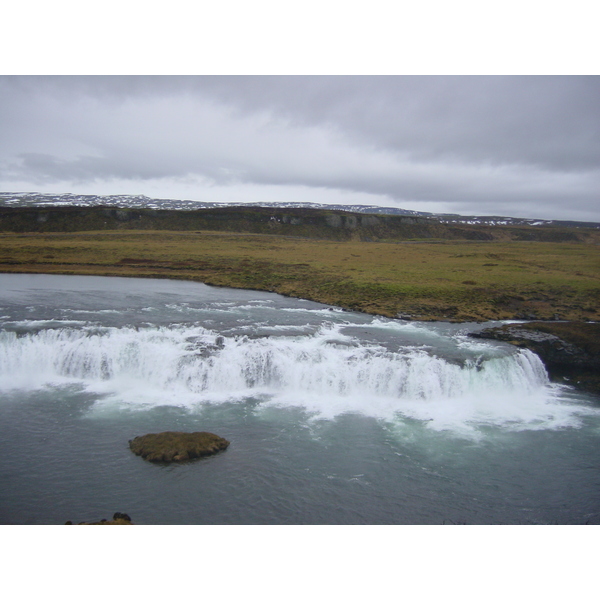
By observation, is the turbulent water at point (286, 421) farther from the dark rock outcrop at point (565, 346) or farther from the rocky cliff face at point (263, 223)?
the rocky cliff face at point (263, 223)

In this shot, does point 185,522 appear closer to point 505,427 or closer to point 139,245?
point 505,427

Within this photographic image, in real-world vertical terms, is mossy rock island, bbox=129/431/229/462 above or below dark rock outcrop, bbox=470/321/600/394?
below

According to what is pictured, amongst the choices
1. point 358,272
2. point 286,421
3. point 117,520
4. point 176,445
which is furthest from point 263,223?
point 117,520

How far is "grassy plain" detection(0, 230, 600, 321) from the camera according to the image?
38.7m

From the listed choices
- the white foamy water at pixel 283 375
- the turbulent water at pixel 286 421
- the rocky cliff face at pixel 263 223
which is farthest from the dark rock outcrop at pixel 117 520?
the rocky cliff face at pixel 263 223

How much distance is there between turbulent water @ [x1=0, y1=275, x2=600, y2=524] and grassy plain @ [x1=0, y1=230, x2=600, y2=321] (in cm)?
844

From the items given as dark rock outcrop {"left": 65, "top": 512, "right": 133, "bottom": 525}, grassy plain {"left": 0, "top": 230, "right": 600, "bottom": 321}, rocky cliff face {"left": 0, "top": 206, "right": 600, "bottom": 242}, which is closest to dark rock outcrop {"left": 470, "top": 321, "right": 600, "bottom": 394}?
grassy plain {"left": 0, "top": 230, "right": 600, "bottom": 321}

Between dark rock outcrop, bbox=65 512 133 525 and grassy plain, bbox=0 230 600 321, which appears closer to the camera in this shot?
dark rock outcrop, bbox=65 512 133 525

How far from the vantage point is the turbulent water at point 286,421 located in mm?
14602

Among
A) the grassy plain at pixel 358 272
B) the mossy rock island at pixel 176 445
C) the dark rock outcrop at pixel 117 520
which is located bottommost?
the dark rock outcrop at pixel 117 520

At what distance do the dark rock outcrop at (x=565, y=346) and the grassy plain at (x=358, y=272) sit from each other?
5.64 m

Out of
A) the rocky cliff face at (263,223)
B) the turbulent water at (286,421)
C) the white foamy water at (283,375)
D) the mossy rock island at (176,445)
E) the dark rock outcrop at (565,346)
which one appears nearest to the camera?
the turbulent water at (286,421)

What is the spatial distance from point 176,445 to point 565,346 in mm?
24170

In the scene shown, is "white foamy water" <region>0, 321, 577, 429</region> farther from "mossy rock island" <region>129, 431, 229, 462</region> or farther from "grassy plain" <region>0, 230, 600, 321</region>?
"grassy plain" <region>0, 230, 600, 321</region>
